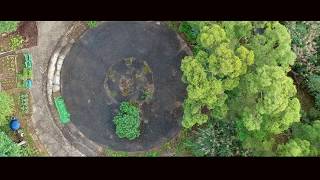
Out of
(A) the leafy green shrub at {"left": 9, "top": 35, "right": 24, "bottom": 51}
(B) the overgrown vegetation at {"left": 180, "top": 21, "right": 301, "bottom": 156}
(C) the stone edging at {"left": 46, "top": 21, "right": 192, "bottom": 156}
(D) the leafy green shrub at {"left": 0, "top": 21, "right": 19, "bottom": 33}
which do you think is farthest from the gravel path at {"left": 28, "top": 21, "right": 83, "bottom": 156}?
(B) the overgrown vegetation at {"left": 180, "top": 21, "right": 301, "bottom": 156}

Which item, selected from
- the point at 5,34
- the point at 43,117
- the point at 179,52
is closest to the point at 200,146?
the point at 179,52

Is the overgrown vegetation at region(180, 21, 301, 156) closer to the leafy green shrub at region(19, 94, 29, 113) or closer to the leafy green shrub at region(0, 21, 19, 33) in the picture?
the leafy green shrub at region(19, 94, 29, 113)

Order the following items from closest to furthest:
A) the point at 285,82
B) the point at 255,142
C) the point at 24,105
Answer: the point at 285,82
the point at 255,142
the point at 24,105

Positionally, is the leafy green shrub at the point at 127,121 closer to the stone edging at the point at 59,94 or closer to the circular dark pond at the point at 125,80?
the circular dark pond at the point at 125,80

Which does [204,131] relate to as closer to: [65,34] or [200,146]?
[200,146]

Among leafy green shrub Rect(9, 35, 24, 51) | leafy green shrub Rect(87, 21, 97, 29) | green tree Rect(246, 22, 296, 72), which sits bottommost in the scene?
green tree Rect(246, 22, 296, 72)
